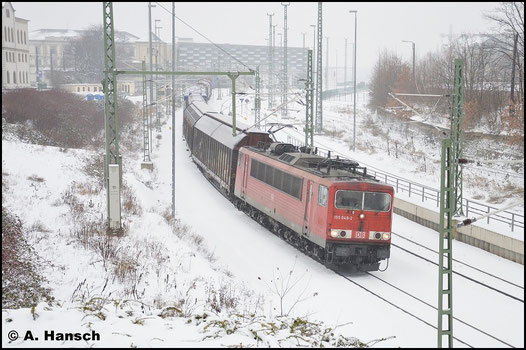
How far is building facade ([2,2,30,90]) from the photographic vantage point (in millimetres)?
46944

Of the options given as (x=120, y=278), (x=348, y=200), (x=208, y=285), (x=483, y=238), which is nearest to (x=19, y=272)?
(x=120, y=278)

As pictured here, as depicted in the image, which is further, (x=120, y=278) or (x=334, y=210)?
(x=334, y=210)

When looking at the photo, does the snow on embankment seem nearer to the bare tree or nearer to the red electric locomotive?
the red electric locomotive

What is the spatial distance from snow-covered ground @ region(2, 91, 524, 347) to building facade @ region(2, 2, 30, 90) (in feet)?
78.6

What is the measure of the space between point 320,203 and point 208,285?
4.59m

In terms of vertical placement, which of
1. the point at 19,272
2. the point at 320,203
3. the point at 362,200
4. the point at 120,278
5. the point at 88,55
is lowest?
the point at 120,278

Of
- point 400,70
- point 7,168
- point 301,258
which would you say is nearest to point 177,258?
point 301,258

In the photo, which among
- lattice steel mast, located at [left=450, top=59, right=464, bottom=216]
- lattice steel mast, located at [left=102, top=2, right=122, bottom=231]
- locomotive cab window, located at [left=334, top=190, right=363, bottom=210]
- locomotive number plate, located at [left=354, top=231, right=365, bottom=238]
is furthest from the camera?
lattice steel mast, located at [left=450, top=59, right=464, bottom=216]

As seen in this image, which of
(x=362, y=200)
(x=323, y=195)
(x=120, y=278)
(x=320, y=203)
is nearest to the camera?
(x=120, y=278)

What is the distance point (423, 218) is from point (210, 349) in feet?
62.0

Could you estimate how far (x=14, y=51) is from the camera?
50.1 m

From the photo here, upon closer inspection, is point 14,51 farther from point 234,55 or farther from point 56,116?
point 234,55

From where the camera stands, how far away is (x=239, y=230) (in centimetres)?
2458

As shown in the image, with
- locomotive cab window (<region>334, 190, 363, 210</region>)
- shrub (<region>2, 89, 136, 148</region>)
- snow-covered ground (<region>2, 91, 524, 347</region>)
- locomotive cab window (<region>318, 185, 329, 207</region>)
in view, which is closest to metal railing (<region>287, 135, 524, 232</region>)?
snow-covered ground (<region>2, 91, 524, 347</region>)
